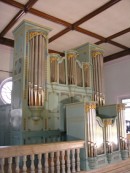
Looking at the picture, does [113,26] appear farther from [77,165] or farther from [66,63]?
[77,165]

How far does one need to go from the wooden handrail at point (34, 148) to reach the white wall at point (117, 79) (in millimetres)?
4652

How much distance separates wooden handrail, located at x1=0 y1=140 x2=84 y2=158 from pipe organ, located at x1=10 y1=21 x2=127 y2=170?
46 cm

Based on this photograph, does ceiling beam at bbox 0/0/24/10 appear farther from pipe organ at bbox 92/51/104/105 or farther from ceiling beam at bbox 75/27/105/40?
pipe organ at bbox 92/51/104/105

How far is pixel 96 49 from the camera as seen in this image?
6828 mm

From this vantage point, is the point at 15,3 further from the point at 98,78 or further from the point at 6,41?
the point at 98,78

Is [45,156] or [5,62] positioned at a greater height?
[5,62]

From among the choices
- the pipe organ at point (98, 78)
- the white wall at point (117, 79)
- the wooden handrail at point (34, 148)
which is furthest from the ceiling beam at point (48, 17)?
the wooden handrail at point (34, 148)

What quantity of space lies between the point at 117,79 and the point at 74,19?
3.68 m

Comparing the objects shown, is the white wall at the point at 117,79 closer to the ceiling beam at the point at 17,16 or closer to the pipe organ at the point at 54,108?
the pipe organ at the point at 54,108

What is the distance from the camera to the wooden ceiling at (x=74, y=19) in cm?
529

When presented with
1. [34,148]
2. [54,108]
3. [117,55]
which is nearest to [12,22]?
[54,108]

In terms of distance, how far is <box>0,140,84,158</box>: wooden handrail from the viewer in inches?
129

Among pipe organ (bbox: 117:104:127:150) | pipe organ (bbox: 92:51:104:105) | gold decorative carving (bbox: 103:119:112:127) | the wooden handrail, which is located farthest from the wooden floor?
pipe organ (bbox: 92:51:104:105)

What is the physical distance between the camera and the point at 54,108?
5410 millimetres
